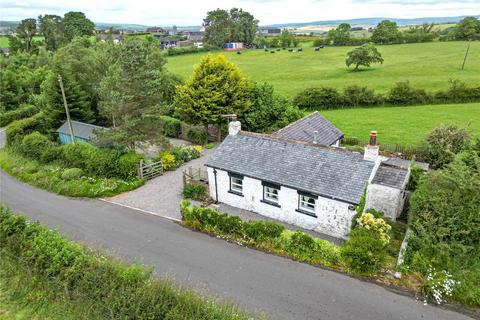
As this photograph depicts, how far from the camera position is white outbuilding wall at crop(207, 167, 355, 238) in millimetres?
17891

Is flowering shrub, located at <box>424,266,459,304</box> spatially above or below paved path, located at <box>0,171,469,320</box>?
above

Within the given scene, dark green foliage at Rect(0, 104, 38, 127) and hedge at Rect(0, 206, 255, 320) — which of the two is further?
dark green foliage at Rect(0, 104, 38, 127)

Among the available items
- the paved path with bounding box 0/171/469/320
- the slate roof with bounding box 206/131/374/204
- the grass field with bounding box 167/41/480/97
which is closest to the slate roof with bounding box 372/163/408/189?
the slate roof with bounding box 206/131/374/204

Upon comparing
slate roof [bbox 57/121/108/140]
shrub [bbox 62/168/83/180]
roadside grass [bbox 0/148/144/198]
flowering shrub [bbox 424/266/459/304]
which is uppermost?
slate roof [bbox 57/121/108/140]

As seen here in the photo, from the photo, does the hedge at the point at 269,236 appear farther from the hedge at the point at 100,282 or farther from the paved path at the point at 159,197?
the hedge at the point at 100,282

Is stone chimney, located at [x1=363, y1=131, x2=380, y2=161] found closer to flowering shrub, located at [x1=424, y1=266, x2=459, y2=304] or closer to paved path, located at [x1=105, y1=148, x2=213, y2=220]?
flowering shrub, located at [x1=424, y1=266, x2=459, y2=304]

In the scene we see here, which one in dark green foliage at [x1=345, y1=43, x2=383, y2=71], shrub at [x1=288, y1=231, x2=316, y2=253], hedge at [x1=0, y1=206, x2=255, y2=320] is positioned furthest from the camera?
dark green foliage at [x1=345, y1=43, x2=383, y2=71]

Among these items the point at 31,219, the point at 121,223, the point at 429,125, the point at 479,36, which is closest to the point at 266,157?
the point at 121,223

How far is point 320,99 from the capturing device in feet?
159

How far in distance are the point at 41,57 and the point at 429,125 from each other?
226ft

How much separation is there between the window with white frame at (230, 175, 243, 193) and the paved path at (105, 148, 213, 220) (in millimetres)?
3939

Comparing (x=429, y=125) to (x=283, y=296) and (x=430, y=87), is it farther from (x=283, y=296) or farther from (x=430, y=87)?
(x=283, y=296)

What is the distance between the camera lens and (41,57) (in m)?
64.8

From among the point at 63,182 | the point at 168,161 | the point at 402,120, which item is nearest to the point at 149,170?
the point at 168,161
